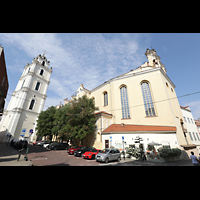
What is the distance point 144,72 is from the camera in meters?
24.5

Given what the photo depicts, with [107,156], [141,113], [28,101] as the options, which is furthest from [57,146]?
[28,101]

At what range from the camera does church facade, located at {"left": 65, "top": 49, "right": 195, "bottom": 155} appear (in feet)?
54.5

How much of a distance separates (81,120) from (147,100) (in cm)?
1551

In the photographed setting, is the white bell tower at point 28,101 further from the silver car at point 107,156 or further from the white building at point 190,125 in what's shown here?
the white building at point 190,125

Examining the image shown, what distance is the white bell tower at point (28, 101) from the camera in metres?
30.5

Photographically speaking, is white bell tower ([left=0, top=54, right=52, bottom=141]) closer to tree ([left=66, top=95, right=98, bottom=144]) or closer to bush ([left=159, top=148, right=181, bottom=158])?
tree ([left=66, top=95, right=98, bottom=144])

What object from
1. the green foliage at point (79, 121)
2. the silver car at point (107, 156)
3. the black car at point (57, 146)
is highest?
the green foliage at point (79, 121)

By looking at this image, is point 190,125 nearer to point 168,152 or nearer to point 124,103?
point 124,103

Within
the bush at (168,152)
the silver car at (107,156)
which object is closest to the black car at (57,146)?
the silver car at (107,156)

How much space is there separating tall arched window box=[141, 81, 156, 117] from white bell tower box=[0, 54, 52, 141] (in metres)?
31.7

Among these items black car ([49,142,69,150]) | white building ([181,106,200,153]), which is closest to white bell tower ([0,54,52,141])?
black car ([49,142,69,150])
